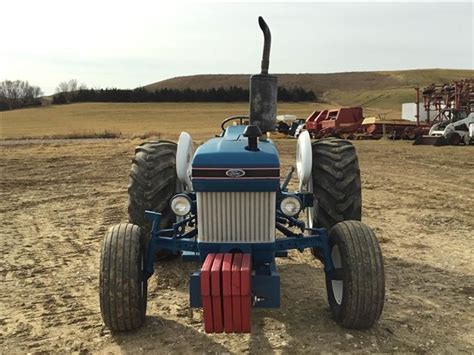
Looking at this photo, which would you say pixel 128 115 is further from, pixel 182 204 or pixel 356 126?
Result: pixel 182 204

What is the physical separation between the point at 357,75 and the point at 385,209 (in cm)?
9146

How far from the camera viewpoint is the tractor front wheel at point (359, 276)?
4023 mm

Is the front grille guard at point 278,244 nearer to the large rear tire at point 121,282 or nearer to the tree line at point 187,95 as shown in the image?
the large rear tire at point 121,282

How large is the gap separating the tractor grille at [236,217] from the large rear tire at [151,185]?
1491 mm

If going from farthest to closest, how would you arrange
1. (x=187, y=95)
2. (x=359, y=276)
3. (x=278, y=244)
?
1. (x=187, y=95)
2. (x=278, y=244)
3. (x=359, y=276)

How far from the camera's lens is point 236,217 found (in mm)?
4223

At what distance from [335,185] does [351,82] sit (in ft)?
296

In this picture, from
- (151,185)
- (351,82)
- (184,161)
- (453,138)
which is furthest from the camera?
(351,82)

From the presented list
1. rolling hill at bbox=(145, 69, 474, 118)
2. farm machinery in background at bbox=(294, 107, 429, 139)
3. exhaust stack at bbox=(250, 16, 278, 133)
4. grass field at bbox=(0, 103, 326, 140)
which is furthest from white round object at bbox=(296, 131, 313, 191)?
rolling hill at bbox=(145, 69, 474, 118)

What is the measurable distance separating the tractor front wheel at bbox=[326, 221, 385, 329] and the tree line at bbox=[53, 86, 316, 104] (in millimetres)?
67572

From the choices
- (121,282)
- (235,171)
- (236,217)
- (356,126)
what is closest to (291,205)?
(236,217)

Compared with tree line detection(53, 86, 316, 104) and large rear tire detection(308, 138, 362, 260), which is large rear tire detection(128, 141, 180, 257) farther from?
tree line detection(53, 86, 316, 104)

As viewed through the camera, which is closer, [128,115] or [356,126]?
[356,126]

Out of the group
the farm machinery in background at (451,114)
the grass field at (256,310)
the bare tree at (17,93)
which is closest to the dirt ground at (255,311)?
the grass field at (256,310)
